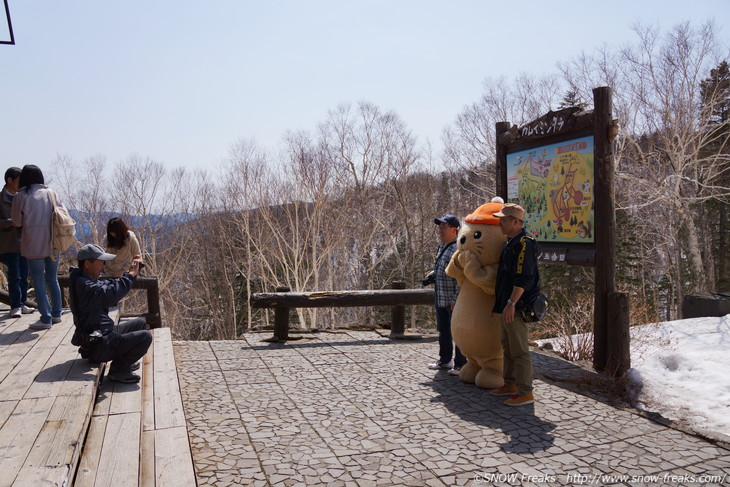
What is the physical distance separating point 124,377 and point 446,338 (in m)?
3.33

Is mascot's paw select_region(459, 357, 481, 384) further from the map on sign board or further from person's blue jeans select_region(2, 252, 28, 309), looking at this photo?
person's blue jeans select_region(2, 252, 28, 309)

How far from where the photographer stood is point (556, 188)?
645 cm

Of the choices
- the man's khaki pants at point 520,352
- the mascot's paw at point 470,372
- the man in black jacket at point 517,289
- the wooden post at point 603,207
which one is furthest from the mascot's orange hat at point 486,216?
the mascot's paw at point 470,372

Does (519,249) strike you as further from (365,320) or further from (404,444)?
(365,320)

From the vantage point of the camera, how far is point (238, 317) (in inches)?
1272

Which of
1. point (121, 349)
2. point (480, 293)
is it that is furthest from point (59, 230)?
point (480, 293)

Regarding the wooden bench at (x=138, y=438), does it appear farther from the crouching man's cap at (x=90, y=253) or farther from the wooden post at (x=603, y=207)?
the wooden post at (x=603, y=207)

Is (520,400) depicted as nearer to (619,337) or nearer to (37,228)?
(619,337)

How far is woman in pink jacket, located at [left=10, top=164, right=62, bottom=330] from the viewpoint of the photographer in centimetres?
585

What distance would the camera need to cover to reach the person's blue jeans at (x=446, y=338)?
588cm

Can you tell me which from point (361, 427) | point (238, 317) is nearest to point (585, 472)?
point (361, 427)

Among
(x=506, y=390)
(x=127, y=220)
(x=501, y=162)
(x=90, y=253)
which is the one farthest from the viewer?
(x=127, y=220)

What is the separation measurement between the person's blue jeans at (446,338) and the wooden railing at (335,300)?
→ 5.97 feet

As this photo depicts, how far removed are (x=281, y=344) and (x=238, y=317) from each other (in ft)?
84.7
